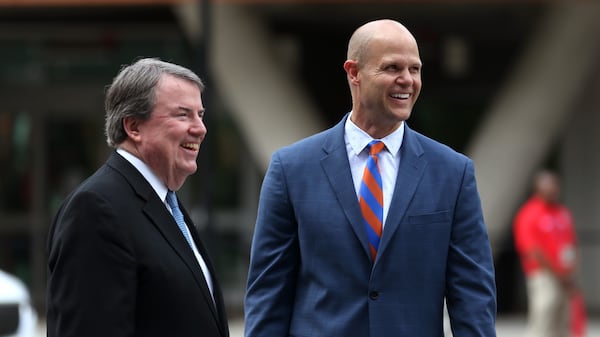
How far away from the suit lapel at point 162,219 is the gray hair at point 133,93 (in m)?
0.10

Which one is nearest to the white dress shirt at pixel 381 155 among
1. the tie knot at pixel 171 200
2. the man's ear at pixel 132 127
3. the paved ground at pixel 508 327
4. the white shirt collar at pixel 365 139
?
the white shirt collar at pixel 365 139

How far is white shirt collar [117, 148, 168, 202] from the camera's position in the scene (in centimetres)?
381

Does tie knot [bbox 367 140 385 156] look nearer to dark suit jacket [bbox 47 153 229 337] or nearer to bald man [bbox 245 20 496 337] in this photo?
bald man [bbox 245 20 496 337]

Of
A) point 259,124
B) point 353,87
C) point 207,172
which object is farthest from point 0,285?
point 259,124

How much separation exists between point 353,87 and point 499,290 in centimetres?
1392

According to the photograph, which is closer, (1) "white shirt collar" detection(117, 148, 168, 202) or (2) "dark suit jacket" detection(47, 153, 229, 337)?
(2) "dark suit jacket" detection(47, 153, 229, 337)

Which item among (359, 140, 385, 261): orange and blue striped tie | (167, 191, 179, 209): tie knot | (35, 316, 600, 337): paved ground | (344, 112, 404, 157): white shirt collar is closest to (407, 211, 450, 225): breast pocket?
(359, 140, 385, 261): orange and blue striped tie

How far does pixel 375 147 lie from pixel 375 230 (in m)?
0.32

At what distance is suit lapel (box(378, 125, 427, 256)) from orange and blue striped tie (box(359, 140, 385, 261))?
49 millimetres

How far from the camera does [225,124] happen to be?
1969 centimetres

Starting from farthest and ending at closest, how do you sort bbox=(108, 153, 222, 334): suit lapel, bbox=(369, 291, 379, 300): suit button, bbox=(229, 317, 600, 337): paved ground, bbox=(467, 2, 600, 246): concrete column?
bbox=(467, 2, 600, 246): concrete column → bbox=(229, 317, 600, 337): paved ground → bbox=(369, 291, 379, 300): suit button → bbox=(108, 153, 222, 334): suit lapel

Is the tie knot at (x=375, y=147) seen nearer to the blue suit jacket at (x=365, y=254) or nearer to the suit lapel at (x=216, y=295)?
the blue suit jacket at (x=365, y=254)

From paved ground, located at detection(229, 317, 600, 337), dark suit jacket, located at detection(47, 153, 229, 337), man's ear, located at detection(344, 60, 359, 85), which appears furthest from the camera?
paved ground, located at detection(229, 317, 600, 337)

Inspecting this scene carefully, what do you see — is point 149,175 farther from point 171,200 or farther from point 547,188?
point 547,188
